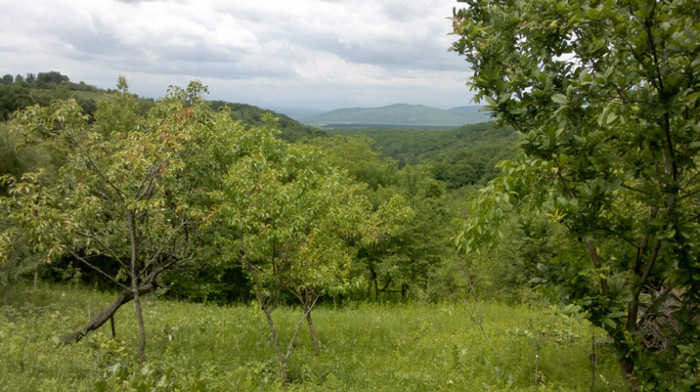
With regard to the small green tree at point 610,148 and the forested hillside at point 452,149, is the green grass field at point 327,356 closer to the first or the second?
the small green tree at point 610,148

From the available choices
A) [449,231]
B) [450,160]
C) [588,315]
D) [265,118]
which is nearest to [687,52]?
[588,315]

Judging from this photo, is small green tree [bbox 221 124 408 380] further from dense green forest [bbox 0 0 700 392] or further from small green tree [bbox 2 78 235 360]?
small green tree [bbox 2 78 235 360]

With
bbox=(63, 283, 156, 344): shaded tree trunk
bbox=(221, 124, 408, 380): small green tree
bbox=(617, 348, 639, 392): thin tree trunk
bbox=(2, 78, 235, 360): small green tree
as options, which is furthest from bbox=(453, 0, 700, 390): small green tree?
bbox=(63, 283, 156, 344): shaded tree trunk

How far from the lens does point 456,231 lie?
637 cm

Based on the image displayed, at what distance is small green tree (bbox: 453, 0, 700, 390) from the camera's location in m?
2.93

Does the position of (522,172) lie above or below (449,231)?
above

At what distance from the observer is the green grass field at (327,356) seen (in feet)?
20.3

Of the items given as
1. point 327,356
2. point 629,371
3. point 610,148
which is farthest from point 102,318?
point 610,148

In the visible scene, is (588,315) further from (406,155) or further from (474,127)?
(474,127)

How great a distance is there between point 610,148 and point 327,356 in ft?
22.3

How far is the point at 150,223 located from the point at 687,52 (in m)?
7.36

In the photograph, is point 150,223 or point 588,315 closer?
point 588,315

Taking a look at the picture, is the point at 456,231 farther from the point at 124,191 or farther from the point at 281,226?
the point at 124,191

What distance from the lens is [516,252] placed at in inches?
633
